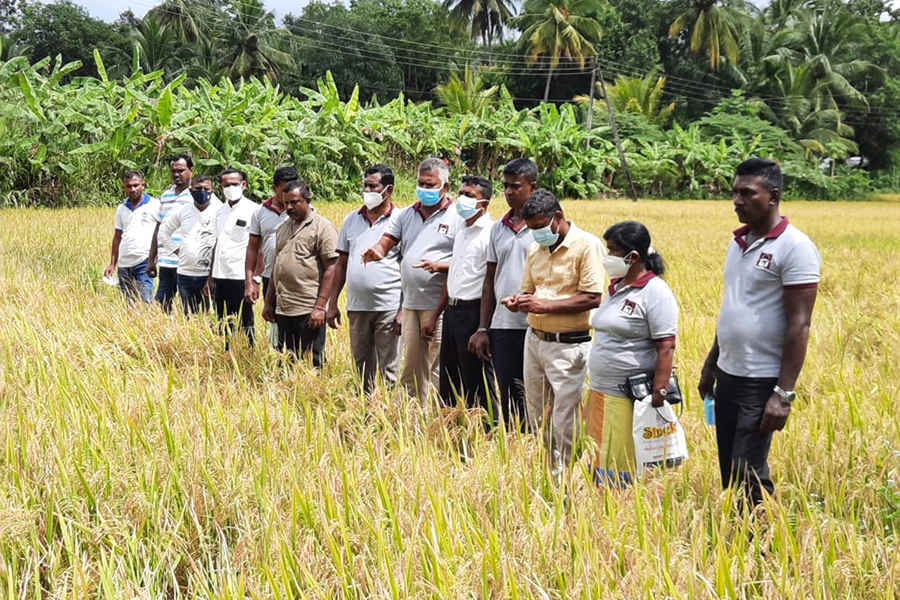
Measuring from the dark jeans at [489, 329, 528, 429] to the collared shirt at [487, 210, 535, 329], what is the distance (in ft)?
0.15

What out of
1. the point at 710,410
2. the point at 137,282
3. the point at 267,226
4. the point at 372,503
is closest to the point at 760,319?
the point at 710,410

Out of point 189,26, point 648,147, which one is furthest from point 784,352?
point 189,26

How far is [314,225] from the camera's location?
554cm

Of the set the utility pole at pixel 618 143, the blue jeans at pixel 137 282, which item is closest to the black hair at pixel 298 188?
the blue jeans at pixel 137 282

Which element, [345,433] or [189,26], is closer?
[345,433]

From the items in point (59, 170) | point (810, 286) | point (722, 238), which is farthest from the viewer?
point (59, 170)

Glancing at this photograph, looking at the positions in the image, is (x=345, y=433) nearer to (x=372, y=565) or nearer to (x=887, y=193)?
(x=372, y=565)

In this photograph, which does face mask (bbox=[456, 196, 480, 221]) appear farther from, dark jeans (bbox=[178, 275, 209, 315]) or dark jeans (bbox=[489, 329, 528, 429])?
dark jeans (bbox=[178, 275, 209, 315])

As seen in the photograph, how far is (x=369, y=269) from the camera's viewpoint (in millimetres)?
5219

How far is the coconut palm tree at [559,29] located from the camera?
3819 centimetres

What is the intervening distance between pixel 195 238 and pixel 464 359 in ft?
9.14

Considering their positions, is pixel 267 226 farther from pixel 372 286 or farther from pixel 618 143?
pixel 618 143

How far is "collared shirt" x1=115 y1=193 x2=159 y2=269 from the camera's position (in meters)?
7.32

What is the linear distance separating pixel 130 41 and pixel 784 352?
42.3 metres
